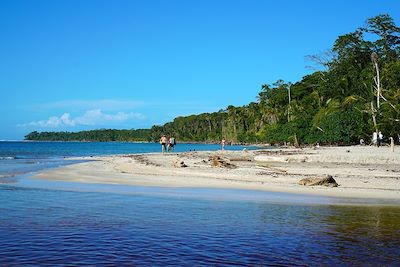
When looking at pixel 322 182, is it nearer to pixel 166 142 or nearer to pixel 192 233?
pixel 192 233

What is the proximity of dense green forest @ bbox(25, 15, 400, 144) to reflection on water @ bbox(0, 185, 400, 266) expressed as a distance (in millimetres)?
44173

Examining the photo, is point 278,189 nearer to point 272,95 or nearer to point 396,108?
point 396,108

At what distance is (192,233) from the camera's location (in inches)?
373

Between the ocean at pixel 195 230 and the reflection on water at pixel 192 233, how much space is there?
18 mm

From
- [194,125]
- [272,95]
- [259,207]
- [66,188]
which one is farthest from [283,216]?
[194,125]

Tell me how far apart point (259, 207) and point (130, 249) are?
5698 mm

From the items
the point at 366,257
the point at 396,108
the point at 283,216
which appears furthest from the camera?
the point at 396,108

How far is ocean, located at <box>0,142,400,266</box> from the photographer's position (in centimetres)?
757

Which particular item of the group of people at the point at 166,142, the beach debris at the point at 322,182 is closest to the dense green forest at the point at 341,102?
the group of people at the point at 166,142

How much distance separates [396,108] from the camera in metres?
52.2

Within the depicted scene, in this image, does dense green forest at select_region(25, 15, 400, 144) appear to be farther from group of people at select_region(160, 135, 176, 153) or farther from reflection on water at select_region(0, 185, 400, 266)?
reflection on water at select_region(0, 185, 400, 266)

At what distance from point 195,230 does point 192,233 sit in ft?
1.02

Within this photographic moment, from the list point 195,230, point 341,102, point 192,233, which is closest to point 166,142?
point 341,102

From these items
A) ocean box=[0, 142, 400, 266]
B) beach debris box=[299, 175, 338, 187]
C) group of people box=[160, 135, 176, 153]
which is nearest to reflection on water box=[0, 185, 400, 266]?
ocean box=[0, 142, 400, 266]
